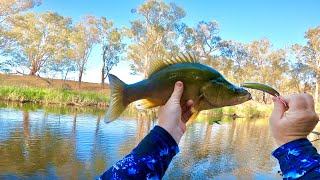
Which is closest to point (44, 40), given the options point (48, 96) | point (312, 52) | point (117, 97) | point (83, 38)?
point (83, 38)

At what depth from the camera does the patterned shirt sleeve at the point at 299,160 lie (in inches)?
43.2

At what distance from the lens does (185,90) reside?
1.19m

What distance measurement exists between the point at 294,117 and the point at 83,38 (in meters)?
43.2

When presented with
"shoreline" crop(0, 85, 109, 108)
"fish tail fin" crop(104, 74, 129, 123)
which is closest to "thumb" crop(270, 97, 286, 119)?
"fish tail fin" crop(104, 74, 129, 123)

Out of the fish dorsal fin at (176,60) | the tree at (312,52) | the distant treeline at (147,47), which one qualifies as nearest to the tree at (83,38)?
the distant treeline at (147,47)

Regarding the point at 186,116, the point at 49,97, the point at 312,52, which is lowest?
the point at 186,116

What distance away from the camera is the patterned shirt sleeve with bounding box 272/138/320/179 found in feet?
3.60

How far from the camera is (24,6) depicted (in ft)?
99.3

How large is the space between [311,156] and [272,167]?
1107cm

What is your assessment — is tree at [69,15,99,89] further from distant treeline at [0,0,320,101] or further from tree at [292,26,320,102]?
tree at [292,26,320,102]

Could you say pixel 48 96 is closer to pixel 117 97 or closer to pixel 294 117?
pixel 117 97

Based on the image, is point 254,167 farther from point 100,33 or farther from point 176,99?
point 100,33

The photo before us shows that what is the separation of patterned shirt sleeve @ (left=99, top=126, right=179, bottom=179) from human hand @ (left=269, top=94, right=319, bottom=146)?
15.7 inches

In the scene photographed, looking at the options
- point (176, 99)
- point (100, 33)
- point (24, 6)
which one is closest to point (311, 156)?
point (176, 99)
